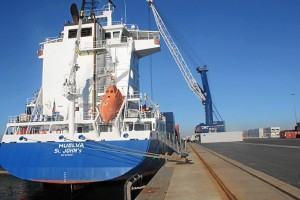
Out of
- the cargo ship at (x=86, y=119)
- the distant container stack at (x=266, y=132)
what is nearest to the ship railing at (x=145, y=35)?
the cargo ship at (x=86, y=119)

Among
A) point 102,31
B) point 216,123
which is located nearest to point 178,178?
point 102,31

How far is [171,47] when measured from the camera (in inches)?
2408

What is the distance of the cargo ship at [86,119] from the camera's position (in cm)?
1561

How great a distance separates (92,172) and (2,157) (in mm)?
5412

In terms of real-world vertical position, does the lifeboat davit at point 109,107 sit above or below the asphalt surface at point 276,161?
above

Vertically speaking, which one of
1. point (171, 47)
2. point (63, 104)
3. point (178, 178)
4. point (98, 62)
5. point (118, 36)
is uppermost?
point (171, 47)

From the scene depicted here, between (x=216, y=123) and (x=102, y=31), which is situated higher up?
(x=102, y=31)

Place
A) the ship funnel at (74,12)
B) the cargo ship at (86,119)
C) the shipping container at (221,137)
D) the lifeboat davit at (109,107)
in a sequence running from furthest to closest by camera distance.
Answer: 1. the shipping container at (221,137)
2. the ship funnel at (74,12)
3. the lifeboat davit at (109,107)
4. the cargo ship at (86,119)

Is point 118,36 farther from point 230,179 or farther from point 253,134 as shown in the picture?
point 253,134

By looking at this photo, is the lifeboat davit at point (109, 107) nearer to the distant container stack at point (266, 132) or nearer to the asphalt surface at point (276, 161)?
the asphalt surface at point (276, 161)

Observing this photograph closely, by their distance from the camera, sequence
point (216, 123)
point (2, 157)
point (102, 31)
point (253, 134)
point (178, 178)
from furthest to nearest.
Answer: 1. point (253, 134)
2. point (216, 123)
3. point (102, 31)
4. point (2, 157)
5. point (178, 178)

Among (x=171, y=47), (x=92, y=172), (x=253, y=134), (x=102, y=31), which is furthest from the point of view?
(x=253, y=134)

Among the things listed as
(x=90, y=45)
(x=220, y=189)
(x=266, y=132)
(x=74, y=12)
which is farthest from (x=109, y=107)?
(x=266, y=132)

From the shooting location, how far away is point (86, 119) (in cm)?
1964
